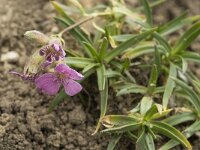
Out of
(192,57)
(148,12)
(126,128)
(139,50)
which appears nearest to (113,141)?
(126,128)

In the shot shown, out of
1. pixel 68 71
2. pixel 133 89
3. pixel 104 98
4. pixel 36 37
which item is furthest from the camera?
pixel 133 89

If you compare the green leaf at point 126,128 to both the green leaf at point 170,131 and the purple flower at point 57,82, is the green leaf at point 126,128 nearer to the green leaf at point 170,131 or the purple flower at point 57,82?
the green leaf at point 170,131

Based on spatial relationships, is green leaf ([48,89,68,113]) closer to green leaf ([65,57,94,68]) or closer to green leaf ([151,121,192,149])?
green leaf ([65,57,94,68])

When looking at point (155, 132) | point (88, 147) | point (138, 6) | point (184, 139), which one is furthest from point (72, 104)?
point (138, 6)

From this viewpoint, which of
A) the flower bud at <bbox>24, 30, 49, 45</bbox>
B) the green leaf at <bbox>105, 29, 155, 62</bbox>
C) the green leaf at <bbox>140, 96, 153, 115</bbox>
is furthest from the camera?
the green leaf at <bbox>105, 29, 155, 62</bbox>

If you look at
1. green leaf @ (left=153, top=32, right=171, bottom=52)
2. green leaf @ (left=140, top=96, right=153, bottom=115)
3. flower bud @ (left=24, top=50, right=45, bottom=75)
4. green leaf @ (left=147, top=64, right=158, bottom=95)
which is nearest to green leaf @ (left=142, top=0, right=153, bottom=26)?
green leaf @ (left=153, top=32, right=171, bottom=52)

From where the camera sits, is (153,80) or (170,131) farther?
(153,80)

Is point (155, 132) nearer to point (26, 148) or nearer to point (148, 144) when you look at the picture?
point (148, 144)

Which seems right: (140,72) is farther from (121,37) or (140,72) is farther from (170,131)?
(170,131)

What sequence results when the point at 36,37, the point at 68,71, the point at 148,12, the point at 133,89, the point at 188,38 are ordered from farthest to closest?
the point at 148,12
the point at 188,38
the point at 133,89
the point at 36,37
the point at 68,71
